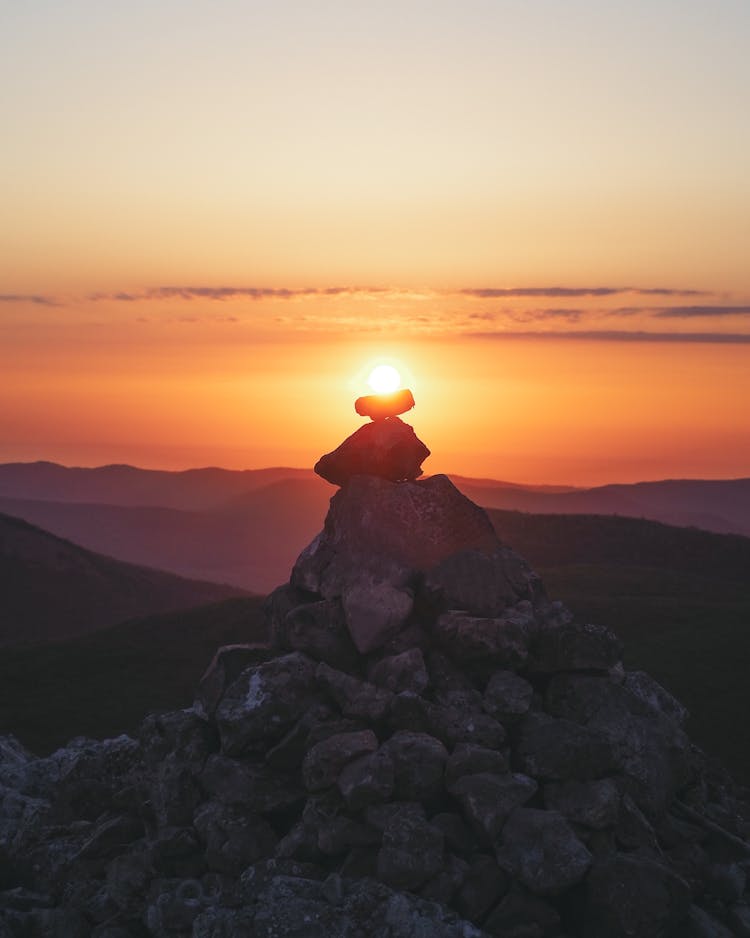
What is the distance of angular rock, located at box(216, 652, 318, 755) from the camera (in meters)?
18.8

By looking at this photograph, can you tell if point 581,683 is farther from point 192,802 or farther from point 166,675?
point 166,675

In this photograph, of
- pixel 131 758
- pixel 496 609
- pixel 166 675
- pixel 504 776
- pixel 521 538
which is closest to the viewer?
pixel 504 776

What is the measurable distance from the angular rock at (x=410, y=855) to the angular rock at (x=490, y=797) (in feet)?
2.24

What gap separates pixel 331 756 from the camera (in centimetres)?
1759

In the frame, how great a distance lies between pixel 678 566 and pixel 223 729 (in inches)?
1905

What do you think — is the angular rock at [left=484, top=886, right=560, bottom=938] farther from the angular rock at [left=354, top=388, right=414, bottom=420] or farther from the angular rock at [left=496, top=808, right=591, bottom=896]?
the angular rock at [left=354, top=388, right=414, bottom=420]

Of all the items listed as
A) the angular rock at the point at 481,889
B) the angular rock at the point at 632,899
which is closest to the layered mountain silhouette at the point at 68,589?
the angular rock at the point at 481,889

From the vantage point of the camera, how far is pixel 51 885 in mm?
18969

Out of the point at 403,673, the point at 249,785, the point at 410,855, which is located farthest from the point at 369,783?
the point at 403,673

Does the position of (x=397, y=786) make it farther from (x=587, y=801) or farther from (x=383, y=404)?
(x=383, y=404)

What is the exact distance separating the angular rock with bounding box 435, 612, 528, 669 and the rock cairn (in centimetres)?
4

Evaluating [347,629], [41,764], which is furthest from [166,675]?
[347,629]

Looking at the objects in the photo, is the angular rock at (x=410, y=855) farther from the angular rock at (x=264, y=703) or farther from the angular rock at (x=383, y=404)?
the angular rock at (x=383, y=404)

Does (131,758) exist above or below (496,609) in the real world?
below
